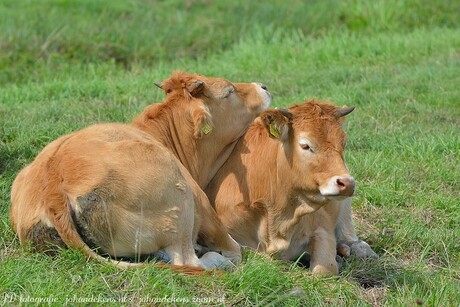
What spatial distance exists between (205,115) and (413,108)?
14.1ft

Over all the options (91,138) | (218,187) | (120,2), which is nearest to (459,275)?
(218,187)

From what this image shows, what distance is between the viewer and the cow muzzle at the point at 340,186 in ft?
21.0

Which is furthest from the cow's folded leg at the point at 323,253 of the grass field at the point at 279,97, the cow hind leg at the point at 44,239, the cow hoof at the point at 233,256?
the cow hind leg at the point at 44,239

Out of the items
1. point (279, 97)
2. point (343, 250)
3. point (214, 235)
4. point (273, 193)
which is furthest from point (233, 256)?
point (279, 97)

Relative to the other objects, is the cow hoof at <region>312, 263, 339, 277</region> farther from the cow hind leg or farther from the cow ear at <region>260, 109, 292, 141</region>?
the cow hind leg

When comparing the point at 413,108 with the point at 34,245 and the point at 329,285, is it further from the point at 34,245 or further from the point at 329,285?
the point at 34,245

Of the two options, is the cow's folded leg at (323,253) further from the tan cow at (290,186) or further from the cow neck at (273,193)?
the cow neck at (273,193)

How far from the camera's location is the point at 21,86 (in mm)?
12445

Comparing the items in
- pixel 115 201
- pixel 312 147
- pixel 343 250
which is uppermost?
pixel 312 147

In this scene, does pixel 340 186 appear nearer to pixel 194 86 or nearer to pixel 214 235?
pixel 214 235

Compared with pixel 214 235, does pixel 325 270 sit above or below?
below

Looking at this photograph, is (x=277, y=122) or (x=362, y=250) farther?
(x=362, y=250)

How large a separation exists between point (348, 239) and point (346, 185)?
3.92 ft

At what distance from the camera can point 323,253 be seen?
276 inches
